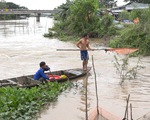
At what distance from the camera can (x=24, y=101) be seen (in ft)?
22.9

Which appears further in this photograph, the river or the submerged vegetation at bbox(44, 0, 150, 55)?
the submerged vegetation at bbox(44, 0, 150, 55)

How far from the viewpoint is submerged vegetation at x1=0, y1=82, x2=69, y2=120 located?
6.34 metres

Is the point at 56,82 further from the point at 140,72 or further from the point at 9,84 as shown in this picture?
the point at 140,72

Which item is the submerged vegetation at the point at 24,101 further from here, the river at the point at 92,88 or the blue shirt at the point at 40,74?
the blue shirt at the point at 40,74

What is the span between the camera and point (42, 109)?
7215 mm

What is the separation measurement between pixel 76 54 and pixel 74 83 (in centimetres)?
815

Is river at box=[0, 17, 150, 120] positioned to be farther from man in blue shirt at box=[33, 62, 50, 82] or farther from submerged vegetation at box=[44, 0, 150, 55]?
submerged vegetation at box=[44, 0, 150, 55]

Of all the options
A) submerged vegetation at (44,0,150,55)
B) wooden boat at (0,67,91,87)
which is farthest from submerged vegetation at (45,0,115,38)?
wooden boat at (0,67,91,87)

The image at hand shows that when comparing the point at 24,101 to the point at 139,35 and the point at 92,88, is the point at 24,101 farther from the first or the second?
the point at 139,35

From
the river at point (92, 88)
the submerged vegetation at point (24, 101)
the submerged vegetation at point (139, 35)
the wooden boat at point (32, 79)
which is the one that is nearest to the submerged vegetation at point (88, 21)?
the submerged vegetation at point (139, 35)

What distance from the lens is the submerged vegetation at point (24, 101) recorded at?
20.8 ft

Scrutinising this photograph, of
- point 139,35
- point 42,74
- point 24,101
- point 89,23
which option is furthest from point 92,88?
point 89,23

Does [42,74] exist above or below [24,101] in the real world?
above

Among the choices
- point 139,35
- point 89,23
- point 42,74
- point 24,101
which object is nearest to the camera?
point 24,101
